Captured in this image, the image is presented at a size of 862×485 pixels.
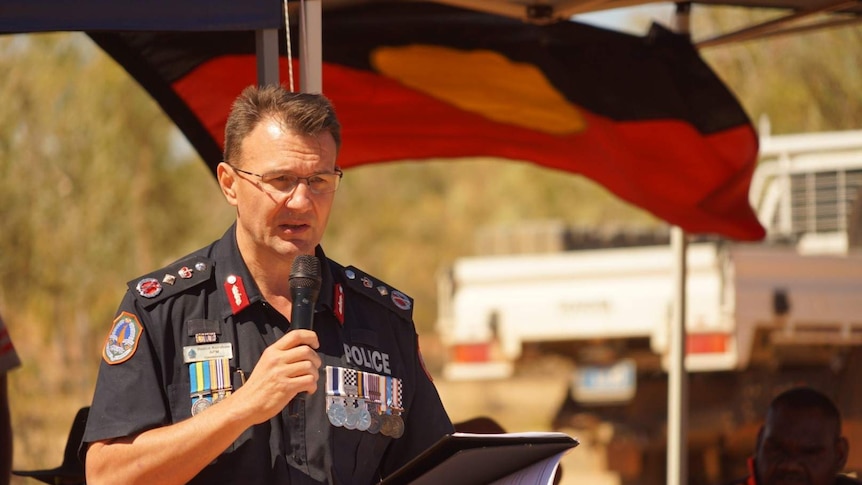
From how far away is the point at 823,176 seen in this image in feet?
37.7

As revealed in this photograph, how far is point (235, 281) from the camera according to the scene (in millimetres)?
3010

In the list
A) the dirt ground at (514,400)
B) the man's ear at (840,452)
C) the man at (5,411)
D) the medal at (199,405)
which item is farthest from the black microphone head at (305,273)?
the dirt ground at (514,400)

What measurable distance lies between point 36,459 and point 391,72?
9.30 meters

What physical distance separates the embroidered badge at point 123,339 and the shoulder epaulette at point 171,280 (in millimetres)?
48

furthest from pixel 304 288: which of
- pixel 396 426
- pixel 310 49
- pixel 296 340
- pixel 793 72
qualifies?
pixel 793 72

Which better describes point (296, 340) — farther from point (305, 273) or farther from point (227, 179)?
point (227, 179)

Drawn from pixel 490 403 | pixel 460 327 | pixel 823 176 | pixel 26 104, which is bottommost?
→ pixel 490 403

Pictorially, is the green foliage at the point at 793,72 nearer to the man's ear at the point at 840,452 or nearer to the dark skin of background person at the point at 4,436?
the man's ear at the point at 840,452

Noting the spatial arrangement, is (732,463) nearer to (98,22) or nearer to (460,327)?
(460,327)

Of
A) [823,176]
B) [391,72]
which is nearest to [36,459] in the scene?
[823,176]

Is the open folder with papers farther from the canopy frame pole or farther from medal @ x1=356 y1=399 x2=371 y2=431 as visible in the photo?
the canopy frame pole

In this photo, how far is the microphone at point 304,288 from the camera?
8.93 ft

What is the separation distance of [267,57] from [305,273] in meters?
1.15

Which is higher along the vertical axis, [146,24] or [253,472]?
[146,24]
